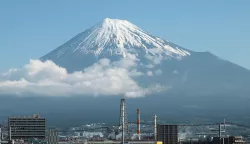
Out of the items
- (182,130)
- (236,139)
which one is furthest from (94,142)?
(182,130)

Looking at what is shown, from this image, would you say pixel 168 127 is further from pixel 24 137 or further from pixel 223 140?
pixel 223 140

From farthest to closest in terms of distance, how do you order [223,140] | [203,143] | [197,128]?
[197,128] < [203,143] < [223,140]

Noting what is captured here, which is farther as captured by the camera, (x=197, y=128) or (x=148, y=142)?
(x=197, y=128)

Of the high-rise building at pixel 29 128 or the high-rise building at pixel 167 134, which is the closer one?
the high-rise building at pixel 167 134

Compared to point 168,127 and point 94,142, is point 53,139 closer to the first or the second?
point 94,142

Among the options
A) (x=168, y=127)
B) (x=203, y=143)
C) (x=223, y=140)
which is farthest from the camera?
(x=168, y=127)

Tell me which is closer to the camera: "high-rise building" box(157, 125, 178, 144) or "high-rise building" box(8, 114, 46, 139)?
"high-rise building" box(157, 125, 178, 144)

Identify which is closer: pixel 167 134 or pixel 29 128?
pixel 29 128

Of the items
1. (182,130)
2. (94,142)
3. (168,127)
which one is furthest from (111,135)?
(182,130)
